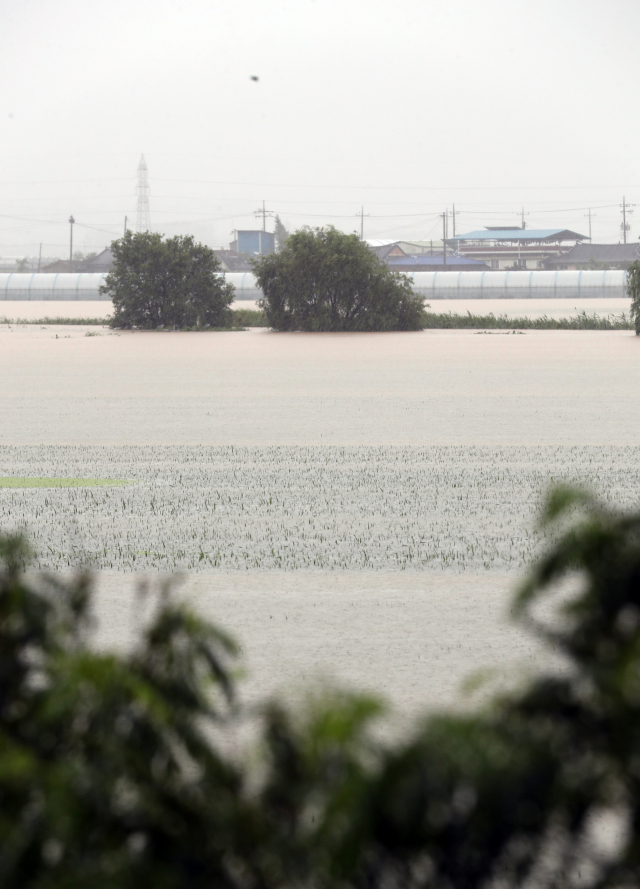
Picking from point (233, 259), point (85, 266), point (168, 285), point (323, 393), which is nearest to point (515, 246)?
point (233, 259)

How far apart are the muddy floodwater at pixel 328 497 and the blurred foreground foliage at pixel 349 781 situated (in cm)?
27

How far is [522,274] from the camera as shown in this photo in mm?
93938

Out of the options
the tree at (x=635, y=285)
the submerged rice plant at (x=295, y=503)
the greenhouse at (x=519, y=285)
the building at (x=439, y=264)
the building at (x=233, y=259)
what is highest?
the building at (x=233, y=259)

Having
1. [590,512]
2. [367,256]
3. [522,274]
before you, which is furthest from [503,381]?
[522,274]

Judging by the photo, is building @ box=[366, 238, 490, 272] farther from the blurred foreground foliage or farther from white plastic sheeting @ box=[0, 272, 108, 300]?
the blurred foreground foliage

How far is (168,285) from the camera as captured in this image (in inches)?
1779

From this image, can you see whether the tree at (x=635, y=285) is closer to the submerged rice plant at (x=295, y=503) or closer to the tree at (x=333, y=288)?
the tree at (x=333, y=288)

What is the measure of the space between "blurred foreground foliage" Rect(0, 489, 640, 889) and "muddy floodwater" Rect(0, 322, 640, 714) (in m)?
0.27

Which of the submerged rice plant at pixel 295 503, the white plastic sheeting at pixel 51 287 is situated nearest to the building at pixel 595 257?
the white plastic sheeting at pixel 51 287

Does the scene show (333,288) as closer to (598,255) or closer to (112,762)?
(112,762)

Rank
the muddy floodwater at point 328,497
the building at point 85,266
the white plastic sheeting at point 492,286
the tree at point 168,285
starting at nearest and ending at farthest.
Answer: the muddy floodwater at point 328,497, the tree at point 168,285, the white plastic sheeting at point 492,286, the building at point 85,266

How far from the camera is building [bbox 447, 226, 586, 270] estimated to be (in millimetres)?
164887

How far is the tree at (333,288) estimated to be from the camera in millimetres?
41844

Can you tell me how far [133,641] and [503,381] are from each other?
15.4 metres
